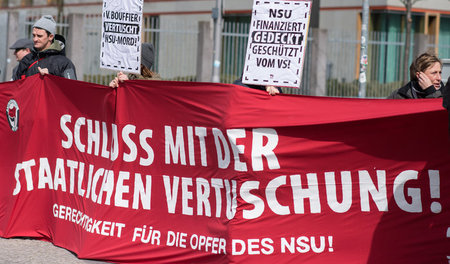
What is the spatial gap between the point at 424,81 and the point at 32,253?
3.35 meters

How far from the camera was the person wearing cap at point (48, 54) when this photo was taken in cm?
834

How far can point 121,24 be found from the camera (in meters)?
7.47

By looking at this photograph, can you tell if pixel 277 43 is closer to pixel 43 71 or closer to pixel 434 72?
pixel 434 72

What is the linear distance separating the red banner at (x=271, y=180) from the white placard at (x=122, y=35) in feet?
1.40

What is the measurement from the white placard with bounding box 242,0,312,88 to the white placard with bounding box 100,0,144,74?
124 centimetres

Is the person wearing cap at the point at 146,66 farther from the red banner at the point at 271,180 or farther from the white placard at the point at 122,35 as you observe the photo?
the red banner at the point at 271,180

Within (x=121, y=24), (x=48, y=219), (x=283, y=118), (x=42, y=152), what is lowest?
(x=48, y=219)

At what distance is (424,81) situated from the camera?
264 inches

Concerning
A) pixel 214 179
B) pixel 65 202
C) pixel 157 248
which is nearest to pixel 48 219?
pixel 65 202

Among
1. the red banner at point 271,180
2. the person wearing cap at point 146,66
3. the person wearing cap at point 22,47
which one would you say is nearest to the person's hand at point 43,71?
the person wearing cap at point 146,66

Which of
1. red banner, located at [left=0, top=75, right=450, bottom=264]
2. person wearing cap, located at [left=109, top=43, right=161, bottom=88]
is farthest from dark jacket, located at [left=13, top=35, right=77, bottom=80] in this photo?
red banner, located at [left=0, top=75, right=450, bottom=264]

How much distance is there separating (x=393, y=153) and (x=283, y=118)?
0.78m

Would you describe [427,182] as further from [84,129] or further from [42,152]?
[42,152]

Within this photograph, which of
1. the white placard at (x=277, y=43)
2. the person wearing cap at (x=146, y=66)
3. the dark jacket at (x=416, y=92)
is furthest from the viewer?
the person wearing cap at (x=146, y=66)
